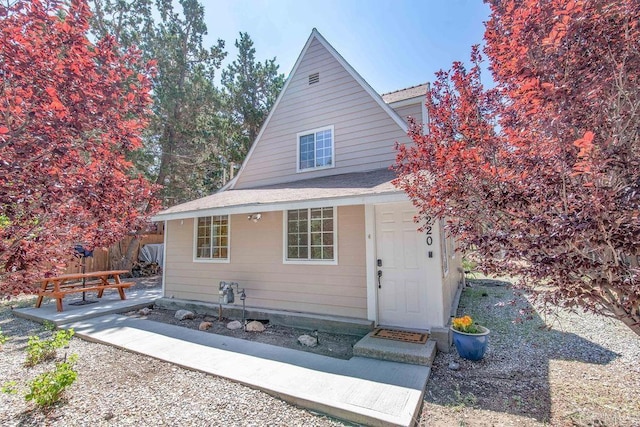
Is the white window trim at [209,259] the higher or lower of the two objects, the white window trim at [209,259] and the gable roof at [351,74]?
the lower

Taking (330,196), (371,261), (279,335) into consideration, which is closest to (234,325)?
(279,335)

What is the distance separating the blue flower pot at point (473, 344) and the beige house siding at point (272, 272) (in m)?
1.85

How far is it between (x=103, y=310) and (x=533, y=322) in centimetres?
1106

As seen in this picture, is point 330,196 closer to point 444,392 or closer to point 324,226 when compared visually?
point 324,226

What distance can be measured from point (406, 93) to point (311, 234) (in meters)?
5.86

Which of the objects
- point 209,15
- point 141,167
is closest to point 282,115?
point 141,167

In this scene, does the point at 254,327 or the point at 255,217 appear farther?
the point at 255,217

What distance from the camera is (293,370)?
433cm

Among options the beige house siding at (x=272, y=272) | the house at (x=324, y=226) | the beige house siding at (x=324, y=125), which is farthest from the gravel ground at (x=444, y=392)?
the beige house siding at (x=324, y=125)

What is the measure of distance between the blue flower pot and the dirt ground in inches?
72.3

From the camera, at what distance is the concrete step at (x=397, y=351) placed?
4.45m

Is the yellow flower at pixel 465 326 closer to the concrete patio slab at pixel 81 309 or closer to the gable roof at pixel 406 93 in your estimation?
the gable roof at pixel 406 93

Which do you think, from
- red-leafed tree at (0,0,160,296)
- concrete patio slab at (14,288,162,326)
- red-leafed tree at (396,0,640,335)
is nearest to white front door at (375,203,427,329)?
red-leafed tree at (396,0,640,335)

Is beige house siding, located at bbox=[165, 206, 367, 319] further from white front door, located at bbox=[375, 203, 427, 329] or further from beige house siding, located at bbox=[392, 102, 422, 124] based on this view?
beige house siding, located at bbox=[392, 102, 422, 124]
